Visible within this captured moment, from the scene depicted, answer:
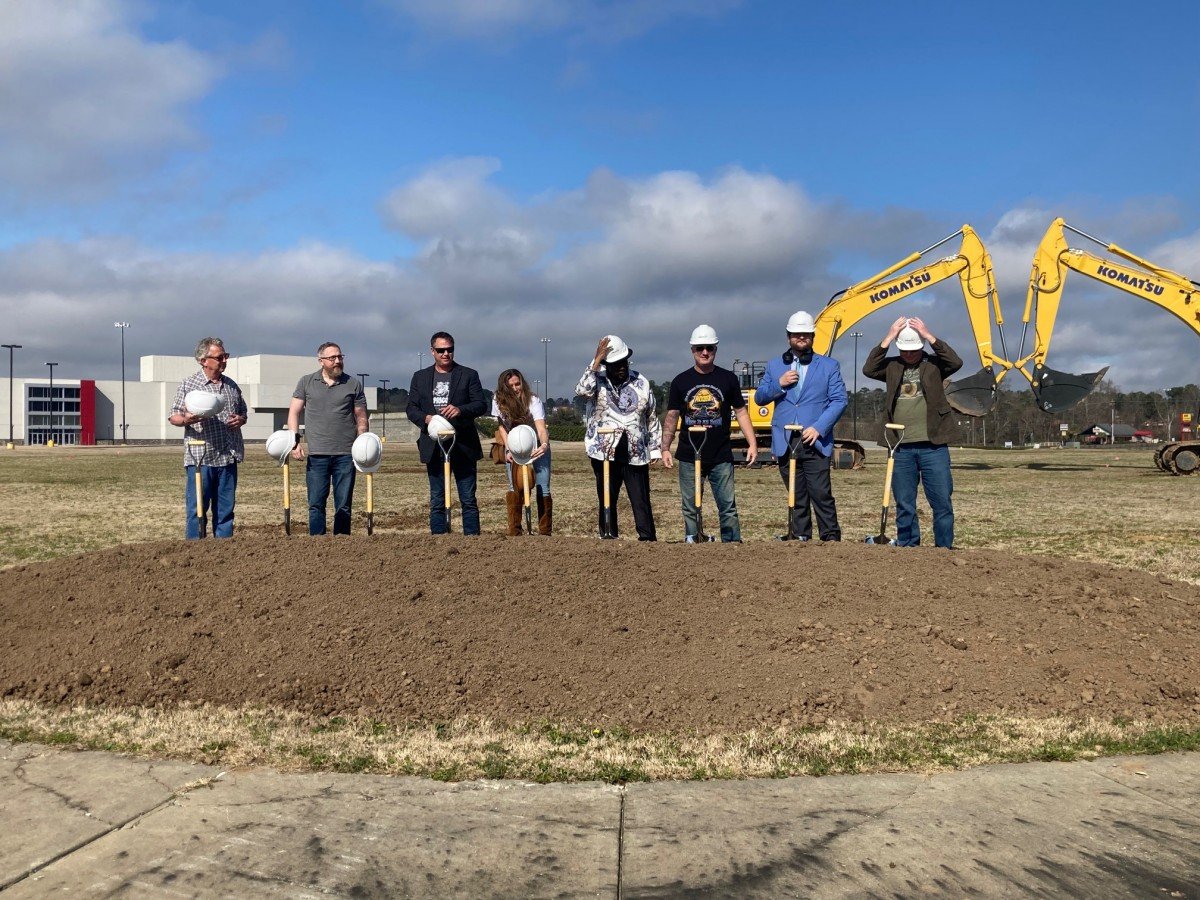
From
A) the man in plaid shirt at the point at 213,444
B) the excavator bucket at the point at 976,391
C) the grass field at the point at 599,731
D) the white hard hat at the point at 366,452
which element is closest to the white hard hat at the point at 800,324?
the grass field at the point at 599,731

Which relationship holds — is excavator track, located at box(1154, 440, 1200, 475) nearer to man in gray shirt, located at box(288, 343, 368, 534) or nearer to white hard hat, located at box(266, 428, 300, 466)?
man in gray shirt, located at box(288, 343, 368, 534)

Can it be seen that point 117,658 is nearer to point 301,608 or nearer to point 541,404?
point 301,608

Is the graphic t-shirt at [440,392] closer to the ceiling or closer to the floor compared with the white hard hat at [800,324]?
closer to the floor

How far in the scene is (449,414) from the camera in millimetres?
7898

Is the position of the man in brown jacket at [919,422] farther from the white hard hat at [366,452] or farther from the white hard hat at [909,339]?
the white hard hat at [366,452]

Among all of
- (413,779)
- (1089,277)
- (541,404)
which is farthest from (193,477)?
(1089,277)

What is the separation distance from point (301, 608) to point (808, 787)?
9.30ft

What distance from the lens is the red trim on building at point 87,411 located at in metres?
98.9

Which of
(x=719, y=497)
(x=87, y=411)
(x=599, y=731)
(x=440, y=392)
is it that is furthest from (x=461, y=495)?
(x=87, y=411)

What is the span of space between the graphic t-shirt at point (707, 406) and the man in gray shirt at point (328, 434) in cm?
249

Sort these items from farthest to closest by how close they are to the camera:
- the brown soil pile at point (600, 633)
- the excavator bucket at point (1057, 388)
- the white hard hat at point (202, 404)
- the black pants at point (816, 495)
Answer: the excavator bucket at point (1057, 388) < the black pants at point (816, 495) < the white hard hat at point (202, 404) < the brown soil pile at point (600, 633)

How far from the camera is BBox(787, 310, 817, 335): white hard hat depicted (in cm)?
773

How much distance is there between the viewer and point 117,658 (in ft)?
15.7

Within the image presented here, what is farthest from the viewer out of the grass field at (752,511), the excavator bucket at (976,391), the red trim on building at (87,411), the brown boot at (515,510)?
the red trim on building at (87,411)
